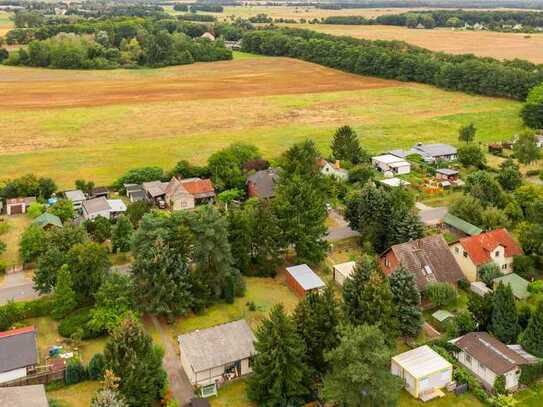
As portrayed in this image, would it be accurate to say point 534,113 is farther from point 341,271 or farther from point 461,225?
point 341,271

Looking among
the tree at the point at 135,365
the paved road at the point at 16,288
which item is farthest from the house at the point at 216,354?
the paved road at the point at 16,288

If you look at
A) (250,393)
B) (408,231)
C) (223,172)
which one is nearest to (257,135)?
(223,172)

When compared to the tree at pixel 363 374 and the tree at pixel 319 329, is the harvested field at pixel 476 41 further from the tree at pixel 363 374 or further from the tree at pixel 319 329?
the tree at pixel 363 374

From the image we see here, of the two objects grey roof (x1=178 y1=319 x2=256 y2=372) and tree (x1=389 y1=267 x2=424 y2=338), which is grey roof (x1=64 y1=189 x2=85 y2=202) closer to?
grey roof (x1=178 y1=319 x2=256 y2=372)

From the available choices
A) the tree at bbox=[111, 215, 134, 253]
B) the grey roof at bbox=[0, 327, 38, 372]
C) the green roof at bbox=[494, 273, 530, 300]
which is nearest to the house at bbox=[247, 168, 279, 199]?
the tree at bbox=[111, 215, 134, 253]

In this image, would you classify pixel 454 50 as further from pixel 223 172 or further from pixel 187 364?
pixel 187 364

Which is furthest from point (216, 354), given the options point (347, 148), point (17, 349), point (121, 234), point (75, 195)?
point (347, 148)

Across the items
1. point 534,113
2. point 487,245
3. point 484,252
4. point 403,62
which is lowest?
point 534,113
